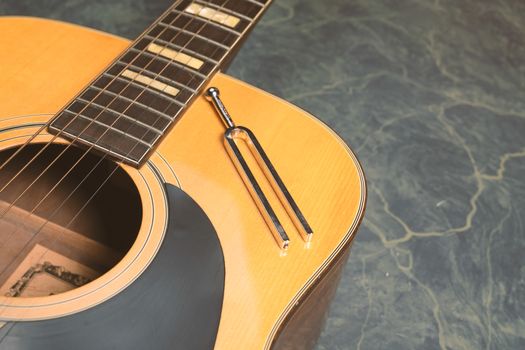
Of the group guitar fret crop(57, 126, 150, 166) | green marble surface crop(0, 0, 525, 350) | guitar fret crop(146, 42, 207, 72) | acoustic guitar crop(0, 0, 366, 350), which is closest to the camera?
acoustic guitar crop(0, 0, 366, 350)

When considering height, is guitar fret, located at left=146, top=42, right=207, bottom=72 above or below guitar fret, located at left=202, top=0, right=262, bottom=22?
below

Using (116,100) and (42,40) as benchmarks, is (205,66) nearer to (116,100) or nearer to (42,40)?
(116,100)

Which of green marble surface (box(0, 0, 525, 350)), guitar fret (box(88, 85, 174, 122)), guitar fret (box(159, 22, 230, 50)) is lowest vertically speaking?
green marble surface (box(0, 0, 525, 350))

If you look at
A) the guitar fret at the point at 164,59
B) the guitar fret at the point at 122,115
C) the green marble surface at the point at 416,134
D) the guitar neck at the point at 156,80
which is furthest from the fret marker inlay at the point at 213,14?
the green marble surface at the point at 416,134

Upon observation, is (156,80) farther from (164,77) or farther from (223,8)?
(223,8)

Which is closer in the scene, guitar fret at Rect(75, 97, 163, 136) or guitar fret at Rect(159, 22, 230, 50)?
guitar fret at Rect(75, 97, 163, 136)

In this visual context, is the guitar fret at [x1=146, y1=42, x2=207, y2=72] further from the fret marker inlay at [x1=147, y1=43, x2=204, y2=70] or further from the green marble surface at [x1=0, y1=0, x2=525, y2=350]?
the green marble surface at [x1=0, y1=0, x2=525, y2=350]

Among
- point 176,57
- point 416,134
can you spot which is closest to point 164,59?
point 176,57

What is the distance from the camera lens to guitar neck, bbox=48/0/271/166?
76cm

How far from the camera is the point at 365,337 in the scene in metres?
1.08

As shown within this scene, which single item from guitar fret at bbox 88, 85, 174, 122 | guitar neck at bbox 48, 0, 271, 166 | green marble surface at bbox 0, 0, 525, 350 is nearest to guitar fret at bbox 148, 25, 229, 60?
guitar neck at bbox 48, 0, 271, 166

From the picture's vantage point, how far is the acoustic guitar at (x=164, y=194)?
0.63 meters

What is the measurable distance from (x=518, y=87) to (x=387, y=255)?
632 millimetres

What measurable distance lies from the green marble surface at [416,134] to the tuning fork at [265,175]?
0.43m
